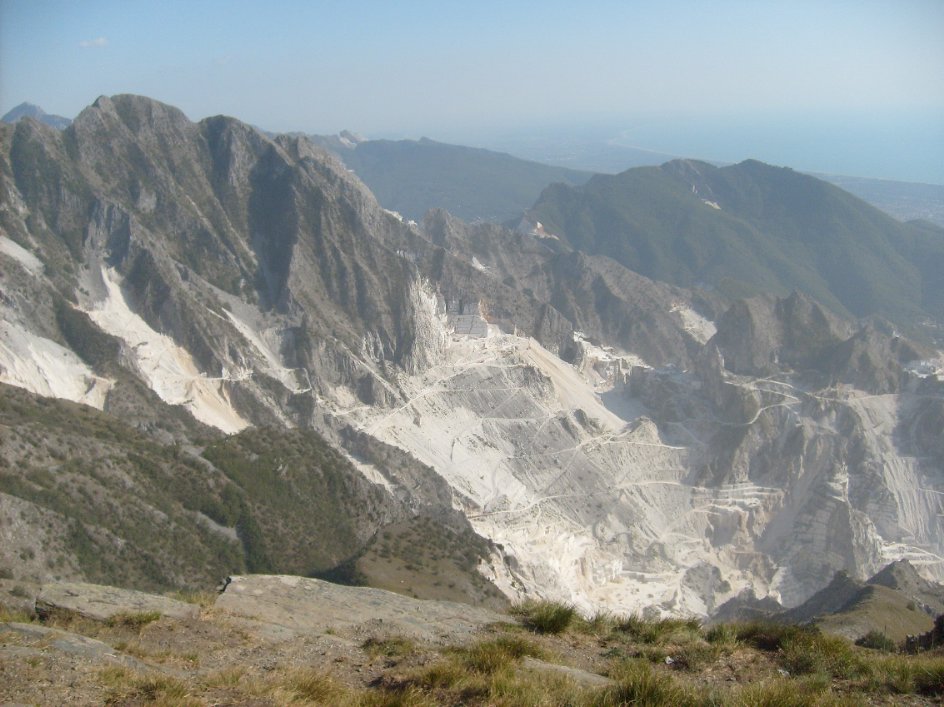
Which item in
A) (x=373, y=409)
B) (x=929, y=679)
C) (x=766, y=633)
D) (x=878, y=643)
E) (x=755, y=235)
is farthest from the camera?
(x=755, y=235)

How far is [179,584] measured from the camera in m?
36.4

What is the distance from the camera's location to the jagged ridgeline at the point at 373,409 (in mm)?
41531

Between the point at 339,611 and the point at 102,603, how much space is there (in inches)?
147

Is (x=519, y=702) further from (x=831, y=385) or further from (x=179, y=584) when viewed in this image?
(x=831, y=385)

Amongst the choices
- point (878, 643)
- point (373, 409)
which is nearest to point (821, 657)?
point (878, 643)

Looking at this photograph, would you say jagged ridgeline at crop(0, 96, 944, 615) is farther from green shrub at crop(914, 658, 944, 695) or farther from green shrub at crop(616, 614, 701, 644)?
green shrub at crop(914, 658, 944, 695)

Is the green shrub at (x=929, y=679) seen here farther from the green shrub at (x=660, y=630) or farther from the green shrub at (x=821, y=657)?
the green shrub at (x=660, y=630)

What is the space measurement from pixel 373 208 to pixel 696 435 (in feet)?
135

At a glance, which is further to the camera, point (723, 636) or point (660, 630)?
point (660, 630)

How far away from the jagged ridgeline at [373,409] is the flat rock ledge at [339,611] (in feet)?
61.6

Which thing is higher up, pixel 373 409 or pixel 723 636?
pixel 723 636

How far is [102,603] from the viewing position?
39.2 ft

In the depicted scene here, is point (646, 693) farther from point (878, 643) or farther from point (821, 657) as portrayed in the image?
point (878, 643)

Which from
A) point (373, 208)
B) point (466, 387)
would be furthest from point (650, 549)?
point (373, 208)
